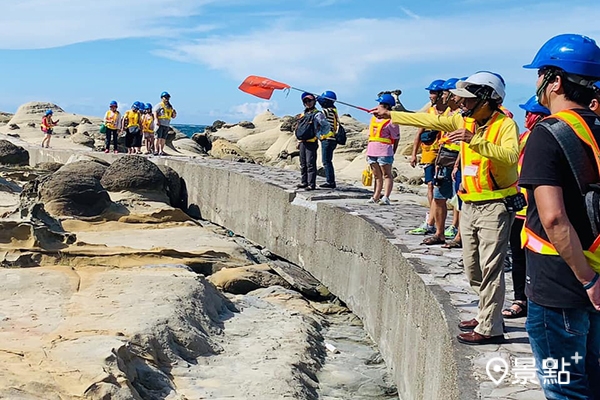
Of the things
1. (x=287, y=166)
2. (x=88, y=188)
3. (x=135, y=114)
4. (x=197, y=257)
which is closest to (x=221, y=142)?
(x=287, y=166)

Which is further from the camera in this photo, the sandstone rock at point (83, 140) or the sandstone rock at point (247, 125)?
the sandstone rock at point (247, 125)

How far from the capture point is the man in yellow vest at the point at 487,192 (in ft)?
14.4

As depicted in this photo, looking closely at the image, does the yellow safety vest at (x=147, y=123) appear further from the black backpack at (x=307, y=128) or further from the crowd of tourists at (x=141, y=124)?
the black backpack at (x=307, y=128)

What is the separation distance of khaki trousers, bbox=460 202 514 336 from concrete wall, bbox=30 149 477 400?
0.95 ft

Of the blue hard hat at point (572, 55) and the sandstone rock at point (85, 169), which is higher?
the blue hard hat at point (572, 55)

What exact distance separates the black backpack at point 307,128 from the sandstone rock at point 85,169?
465cm

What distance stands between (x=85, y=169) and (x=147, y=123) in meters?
6.06

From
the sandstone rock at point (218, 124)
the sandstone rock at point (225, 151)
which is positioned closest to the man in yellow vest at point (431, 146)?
the sandstone rock at point (225, 151)

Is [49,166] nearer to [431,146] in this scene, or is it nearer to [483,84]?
[431,146]

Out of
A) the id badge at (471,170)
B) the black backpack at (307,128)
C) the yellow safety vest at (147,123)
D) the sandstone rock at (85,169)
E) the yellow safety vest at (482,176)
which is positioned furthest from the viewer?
the yellow safety vest at (147,123)

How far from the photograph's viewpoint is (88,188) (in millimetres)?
13031

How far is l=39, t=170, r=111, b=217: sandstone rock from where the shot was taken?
12734mm

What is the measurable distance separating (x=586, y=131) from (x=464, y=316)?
2682 millimetres

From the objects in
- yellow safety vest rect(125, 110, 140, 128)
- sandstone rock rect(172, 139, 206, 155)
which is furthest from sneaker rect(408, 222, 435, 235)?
sandstone rock rect(172, 139, 206, 155)
